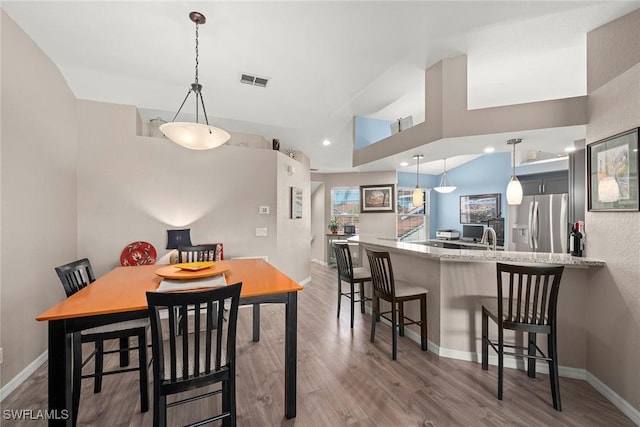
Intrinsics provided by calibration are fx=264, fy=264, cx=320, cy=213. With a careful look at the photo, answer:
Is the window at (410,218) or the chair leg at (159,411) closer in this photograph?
the chair leg at (159,411)

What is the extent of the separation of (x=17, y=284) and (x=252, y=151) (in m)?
2.82

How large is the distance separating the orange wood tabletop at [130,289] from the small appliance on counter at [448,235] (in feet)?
17.2

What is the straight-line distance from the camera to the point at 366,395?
6.50ft

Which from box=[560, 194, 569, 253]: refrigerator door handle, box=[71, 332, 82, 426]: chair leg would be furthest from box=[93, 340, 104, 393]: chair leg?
box=[560, 194, 569, 253]: refrigerator door handle

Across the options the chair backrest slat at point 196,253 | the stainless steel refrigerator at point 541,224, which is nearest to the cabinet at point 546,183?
the stainless steel refrigerator at point 541,224

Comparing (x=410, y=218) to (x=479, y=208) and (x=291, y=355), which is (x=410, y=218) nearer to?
(x=479, y=208)

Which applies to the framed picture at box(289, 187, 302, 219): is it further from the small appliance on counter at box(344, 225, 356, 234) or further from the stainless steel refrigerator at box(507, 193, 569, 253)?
the stainless steel refrigerator at box(507, 193, 569, 253)

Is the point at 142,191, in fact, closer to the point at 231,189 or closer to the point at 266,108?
the point at 231,189

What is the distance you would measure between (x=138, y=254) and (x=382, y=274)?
3.00m

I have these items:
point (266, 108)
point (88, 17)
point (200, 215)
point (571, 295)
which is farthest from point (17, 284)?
point (571, 295)

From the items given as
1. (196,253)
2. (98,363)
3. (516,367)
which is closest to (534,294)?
(516,367)

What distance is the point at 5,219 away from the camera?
78.0 inches

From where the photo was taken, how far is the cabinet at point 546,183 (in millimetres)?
4461

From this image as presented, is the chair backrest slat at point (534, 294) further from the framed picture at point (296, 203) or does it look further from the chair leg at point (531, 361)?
the framed picture at point (296, 203)
